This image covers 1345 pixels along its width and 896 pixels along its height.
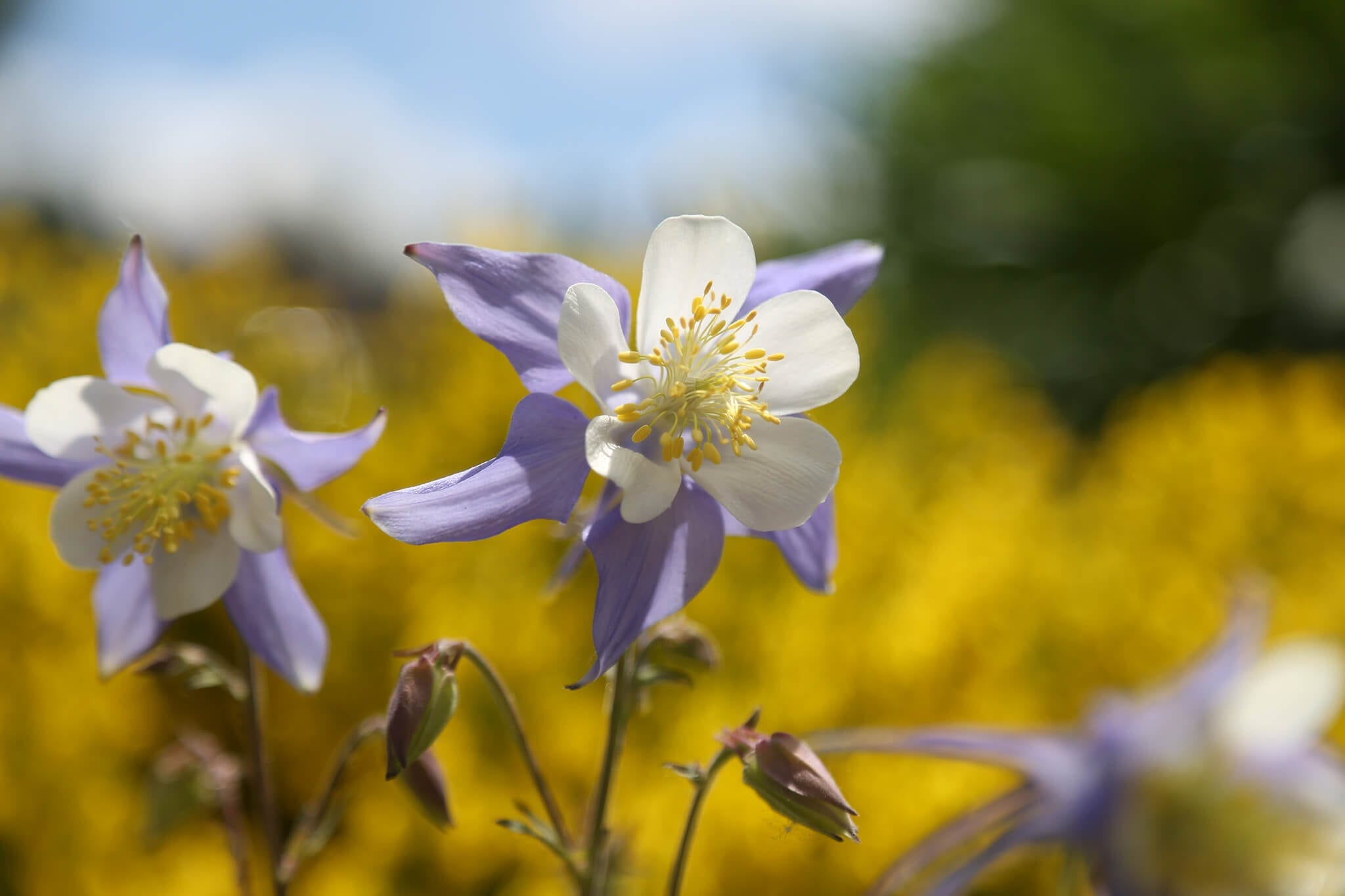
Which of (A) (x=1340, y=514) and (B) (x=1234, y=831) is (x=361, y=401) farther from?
(A) (x=1340, y=514)

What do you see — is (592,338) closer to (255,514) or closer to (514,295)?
(514,295)

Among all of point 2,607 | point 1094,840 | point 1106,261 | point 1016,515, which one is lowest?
point 2,607

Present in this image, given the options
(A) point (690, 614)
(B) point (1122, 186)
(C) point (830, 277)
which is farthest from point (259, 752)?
(B) point (1122, 186)

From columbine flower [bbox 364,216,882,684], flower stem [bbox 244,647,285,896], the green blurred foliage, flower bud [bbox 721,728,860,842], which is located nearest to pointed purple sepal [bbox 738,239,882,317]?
columbine flower [bbox 364,216,882,684]

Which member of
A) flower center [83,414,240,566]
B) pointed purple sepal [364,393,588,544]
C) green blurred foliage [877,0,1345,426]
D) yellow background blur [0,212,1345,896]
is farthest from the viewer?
green blurred foliage [877,0,1345,426]

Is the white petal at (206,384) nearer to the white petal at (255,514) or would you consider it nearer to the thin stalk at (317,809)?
the white petal at (255,514)

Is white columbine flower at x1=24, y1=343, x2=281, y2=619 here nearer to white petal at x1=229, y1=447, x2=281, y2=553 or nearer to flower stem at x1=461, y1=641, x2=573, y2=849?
white petal at x1=229, y1=447, x2=281, y2=553

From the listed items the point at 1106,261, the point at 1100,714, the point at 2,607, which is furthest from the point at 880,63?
the point at 1100,714
